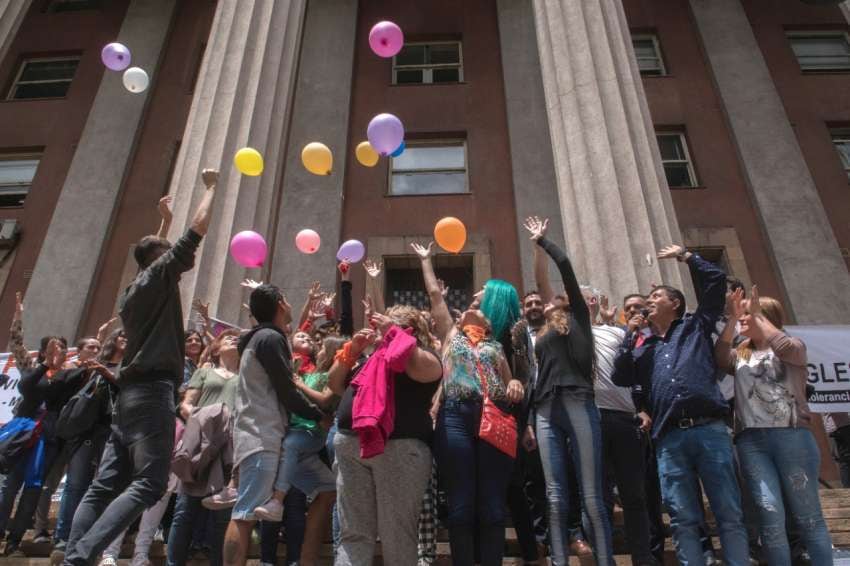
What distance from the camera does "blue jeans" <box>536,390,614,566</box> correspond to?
12.3 ft

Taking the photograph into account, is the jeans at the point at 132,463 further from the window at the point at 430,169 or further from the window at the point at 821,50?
the window at the point at 821,50

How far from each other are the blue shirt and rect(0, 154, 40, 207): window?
561 inches

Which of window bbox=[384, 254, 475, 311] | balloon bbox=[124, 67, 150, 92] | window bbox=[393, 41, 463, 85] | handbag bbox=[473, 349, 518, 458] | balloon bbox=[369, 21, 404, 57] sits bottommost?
handbag bbox=[473, 349, 518, 458]

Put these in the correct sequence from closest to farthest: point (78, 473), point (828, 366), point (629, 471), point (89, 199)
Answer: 1. point (629, 471)
2. point (78, 473)
3. point (828, 366)
4. point (89, 199)

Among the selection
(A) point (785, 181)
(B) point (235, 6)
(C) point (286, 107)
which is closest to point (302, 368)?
(C) point (286, 107)

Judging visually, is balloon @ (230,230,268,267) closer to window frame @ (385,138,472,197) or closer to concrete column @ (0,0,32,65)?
window frame @ (385,138,472,197)

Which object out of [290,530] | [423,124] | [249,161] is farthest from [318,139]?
[290,530]

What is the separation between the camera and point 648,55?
1513 centimetres

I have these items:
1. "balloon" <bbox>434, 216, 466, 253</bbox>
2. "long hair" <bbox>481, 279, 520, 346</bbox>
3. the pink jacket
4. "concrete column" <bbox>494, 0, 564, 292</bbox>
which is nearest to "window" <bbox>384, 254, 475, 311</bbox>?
"concrete column" <bbox>494, 0, 564, 292</bbox>

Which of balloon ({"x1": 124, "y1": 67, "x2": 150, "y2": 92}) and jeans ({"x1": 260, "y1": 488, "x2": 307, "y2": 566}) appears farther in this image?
balloon ({"x1": 124, "y1": 67, "x2": 150, "y2": 92})

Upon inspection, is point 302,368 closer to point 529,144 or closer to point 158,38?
point 529,144

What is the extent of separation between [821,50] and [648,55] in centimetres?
412

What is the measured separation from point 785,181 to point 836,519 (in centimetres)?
951

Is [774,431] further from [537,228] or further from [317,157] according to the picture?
[317,157]
